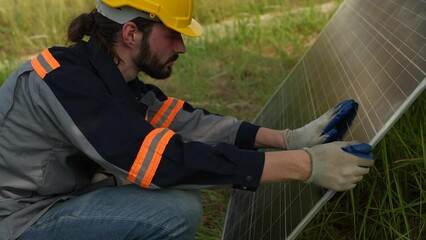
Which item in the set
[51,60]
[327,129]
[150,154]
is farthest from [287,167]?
[51,60]

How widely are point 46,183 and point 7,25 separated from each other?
5.27 metres

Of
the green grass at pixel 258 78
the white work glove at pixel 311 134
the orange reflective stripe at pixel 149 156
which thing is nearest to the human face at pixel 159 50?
the orange reflective stripe at pixel 149 156

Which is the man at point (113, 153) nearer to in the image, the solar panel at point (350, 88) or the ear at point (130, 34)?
the ear at point (130, 34)

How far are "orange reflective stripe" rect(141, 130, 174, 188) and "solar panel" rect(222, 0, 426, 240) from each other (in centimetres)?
54

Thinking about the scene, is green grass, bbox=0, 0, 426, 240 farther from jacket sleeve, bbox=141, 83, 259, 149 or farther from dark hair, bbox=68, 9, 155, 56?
dark hair, bbox=68, 9, 155, 56

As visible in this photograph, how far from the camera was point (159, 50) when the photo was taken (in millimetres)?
2213

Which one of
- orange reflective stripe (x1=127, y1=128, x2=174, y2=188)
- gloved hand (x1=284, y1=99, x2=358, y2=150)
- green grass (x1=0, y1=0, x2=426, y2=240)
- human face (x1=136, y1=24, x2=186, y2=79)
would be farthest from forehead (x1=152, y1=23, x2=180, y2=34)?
green grass (x1=0, y1=0, x2=426, y2=240)

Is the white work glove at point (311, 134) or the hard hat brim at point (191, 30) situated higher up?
the hard hat brim at point (191, 30)

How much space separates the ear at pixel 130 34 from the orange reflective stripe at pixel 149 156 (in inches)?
19.4

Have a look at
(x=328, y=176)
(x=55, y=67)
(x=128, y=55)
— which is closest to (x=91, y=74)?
(x=55, y=67)

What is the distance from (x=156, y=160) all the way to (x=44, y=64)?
572 millimetres

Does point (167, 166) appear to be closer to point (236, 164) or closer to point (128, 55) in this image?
point (236, 164)

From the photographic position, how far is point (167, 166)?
1.86 meters

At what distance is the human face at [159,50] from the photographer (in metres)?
2.19
